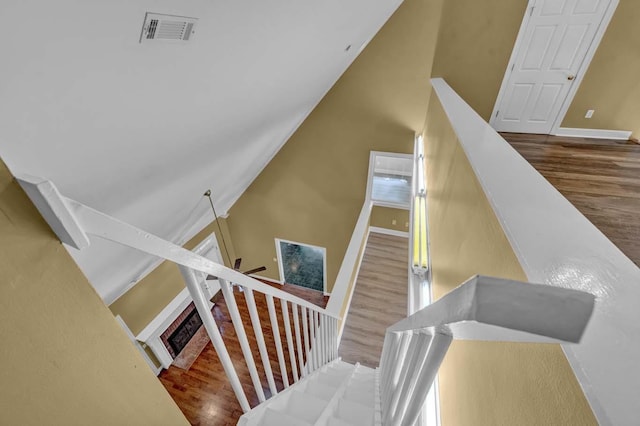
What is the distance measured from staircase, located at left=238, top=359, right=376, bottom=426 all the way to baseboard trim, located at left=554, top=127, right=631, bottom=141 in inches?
171

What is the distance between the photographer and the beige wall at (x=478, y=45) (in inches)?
146

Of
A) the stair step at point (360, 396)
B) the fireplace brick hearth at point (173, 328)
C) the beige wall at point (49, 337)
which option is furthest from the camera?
the fireplace brick hearth at point (173, 328)

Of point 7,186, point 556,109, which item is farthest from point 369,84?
point 7,186

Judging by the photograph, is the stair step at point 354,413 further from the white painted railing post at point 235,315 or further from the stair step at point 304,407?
the white painted railing post at point 235,315

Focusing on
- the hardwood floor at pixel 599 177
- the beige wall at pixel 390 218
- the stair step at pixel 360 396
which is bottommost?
the beige wall at pixel 390 218

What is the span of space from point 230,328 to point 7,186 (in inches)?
229

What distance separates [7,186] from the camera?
1.56 feet

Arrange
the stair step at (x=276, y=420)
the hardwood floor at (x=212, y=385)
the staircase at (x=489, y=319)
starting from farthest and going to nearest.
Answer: the hardwood floor at (x=212, y=385) < the stair step at (x=276, y=420) < the staircase at (x=489, y=319)

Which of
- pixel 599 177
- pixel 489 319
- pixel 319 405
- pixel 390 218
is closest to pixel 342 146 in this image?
pixel 390 218

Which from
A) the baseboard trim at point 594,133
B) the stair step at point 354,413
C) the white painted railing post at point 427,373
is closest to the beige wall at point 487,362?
the white painted railing post at point 427,373

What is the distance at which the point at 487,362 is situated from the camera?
3.07 feet

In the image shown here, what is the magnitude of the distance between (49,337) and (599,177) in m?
3.18

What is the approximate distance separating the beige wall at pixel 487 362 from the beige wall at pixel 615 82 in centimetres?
318

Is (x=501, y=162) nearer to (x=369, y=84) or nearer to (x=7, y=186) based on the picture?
(x=7, y=186)
